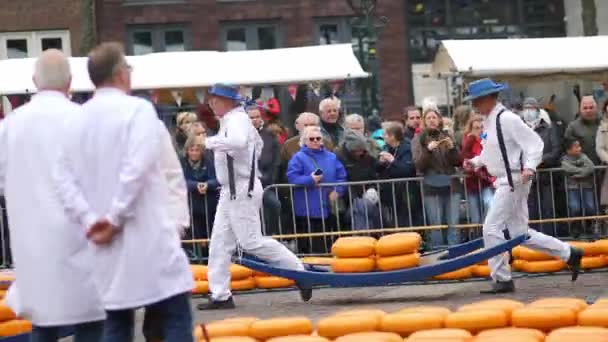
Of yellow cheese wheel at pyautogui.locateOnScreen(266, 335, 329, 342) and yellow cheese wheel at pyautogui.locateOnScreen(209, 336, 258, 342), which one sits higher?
yellow cheese wheel at pyautogui.locateOnScreen(209, 336, 258, 342)

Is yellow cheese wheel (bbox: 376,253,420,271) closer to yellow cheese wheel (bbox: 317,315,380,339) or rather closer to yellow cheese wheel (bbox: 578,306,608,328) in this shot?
yellow cheese wheel (bbox: 317,315,380,339)

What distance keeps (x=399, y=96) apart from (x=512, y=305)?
21.8m

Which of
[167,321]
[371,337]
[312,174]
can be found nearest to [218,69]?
[312,174]

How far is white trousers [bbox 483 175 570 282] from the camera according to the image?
41.3 ft

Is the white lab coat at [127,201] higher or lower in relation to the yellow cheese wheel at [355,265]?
higher

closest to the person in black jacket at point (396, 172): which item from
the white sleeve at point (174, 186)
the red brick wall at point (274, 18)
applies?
the white sleeve at point (174, 186)

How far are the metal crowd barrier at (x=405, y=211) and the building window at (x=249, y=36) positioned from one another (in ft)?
53.8

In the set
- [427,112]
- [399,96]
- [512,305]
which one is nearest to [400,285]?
[427,112]

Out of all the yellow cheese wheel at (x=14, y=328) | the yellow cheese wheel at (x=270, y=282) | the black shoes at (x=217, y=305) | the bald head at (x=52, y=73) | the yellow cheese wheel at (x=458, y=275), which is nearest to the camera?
the bald head at (x=52, y=73)

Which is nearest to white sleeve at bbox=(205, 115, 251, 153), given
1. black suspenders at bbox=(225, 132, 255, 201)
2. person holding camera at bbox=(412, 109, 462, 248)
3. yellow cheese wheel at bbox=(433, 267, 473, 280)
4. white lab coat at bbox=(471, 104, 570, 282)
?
black suspenders at bbox=(225, 132, 255, 201)

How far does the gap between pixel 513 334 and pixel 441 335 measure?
0.42 m

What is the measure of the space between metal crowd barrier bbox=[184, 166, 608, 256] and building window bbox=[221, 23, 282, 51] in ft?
53.8

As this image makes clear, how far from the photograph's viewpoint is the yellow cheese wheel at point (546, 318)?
9148 millimetres

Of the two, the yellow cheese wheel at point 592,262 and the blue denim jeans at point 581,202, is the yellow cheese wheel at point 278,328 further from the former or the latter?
the blue denim jeans at point 581,202
